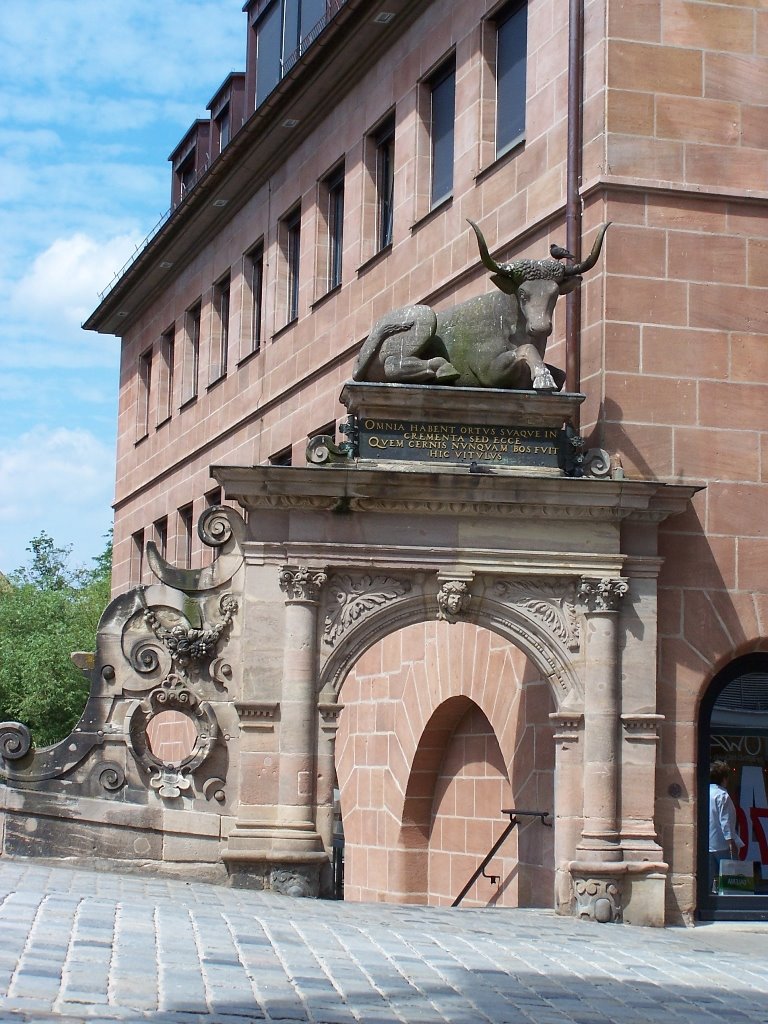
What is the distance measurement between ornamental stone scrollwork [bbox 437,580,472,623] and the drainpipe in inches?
106

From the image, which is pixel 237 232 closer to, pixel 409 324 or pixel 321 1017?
pixel 409 324

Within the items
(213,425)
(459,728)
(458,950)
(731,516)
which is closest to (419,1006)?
(458,950)

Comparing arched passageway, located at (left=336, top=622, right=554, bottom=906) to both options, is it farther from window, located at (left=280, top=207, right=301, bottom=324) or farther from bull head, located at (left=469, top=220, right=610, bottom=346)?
window, located at (left=280, top=207, right=301, bottom=324)

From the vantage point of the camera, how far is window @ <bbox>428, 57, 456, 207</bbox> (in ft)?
66.6

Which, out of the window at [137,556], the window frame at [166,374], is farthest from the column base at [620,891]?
the window at [137,556]

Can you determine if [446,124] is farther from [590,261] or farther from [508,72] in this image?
[590,261]

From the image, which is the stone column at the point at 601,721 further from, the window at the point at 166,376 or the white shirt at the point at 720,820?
the window at the point at 166,376

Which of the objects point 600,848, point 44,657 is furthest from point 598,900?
point 44,657

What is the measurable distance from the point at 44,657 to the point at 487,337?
32221 mm

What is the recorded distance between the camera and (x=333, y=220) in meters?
24.3

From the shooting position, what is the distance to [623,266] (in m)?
16.2

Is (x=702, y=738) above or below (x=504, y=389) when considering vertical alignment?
below

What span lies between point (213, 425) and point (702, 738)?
48.2ft

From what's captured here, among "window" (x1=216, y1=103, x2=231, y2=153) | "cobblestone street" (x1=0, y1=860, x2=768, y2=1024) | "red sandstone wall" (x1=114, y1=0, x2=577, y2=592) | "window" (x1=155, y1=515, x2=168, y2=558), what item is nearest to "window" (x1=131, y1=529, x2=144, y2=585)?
"red sandstone wall" (x1=114, y1=0, x2=577, y2=592)
